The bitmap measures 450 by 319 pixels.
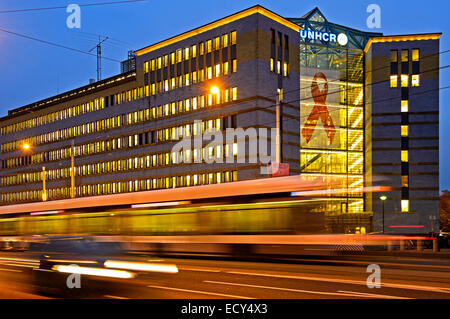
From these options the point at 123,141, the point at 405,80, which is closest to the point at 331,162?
the point at 405,80

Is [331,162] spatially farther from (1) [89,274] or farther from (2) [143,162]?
(1) [89,274]

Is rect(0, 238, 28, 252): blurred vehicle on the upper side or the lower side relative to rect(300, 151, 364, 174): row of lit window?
lower

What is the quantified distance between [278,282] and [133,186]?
52490 millimetres

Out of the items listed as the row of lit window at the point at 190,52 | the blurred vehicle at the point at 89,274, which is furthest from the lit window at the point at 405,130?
the blurred vehicle at the point at 89,274

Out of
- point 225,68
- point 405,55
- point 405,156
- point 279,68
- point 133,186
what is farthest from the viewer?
point 405,156

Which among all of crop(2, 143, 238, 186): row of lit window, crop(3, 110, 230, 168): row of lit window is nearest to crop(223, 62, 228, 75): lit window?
crop(3, 110, 230, 168): row of lit window

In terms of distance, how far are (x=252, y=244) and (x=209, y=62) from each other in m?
40.3

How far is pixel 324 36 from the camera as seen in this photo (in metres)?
72.3

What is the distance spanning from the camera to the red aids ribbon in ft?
232

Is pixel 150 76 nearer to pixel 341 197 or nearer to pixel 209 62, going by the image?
pixel 209 62

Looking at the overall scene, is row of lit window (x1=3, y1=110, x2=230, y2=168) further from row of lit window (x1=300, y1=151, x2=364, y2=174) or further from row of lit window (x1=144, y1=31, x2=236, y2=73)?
row of lit window (x1=300, y1=151, x2=364, y2=174)

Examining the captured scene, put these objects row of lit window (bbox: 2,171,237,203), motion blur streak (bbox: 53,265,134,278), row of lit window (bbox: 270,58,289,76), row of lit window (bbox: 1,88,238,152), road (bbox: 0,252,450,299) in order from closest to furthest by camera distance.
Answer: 1. motion blur streak (bbox: 53,265,134,278)
2. road (bbox: 0,252,450,299)
3. row of lit window (bbox: 270,58,289,76)
4. row of lit window (bbox: 2,171,237,203)
5. row of lit window (bbox: 1,88,238,152)

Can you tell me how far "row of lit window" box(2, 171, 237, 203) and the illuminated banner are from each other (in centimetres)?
2137

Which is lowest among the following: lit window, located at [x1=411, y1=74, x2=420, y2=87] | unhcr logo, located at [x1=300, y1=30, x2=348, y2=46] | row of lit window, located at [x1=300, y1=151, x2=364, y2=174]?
row of lit window, located at [x1=300, y1=151, x2=364, y2=174]
